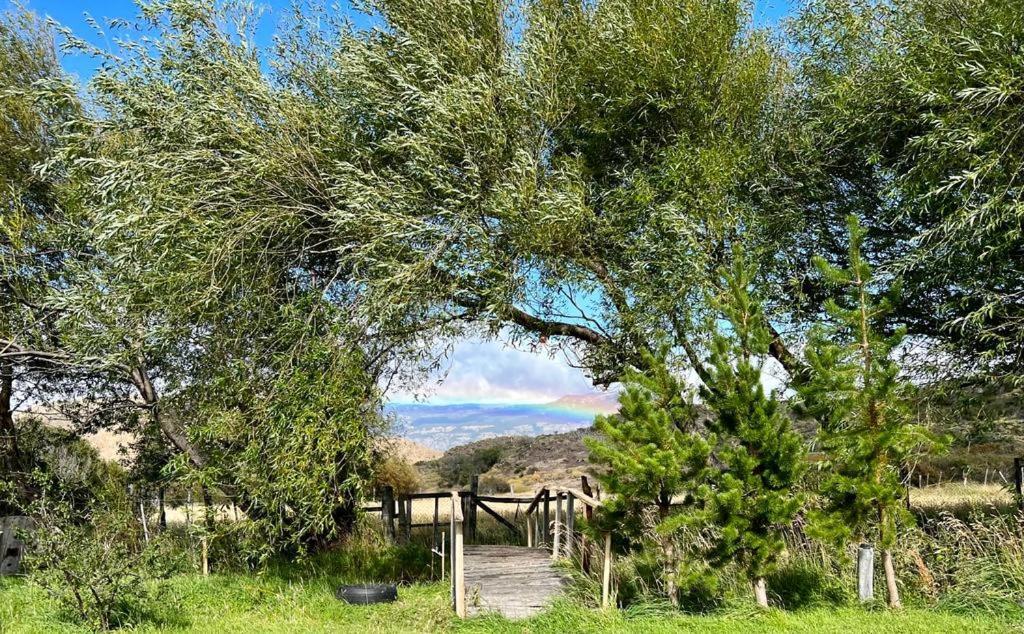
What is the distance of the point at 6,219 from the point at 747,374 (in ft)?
42.7

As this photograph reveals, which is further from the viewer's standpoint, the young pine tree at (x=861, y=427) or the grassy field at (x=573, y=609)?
the young pine tree at (x=861, y=427)

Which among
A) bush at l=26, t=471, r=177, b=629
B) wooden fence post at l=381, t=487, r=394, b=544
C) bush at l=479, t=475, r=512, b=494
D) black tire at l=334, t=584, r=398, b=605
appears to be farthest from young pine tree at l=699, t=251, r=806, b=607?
bush at l=479, t=475, r=512, b=494

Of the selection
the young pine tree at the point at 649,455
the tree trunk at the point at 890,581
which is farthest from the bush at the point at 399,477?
the tree trunk at the point at 890,581

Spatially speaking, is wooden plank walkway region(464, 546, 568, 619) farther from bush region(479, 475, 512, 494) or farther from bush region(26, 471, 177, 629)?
bush region(479, 475, 512, 494)

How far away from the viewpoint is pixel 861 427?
953cm

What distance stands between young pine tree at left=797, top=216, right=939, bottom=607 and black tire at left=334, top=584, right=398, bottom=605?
561cm

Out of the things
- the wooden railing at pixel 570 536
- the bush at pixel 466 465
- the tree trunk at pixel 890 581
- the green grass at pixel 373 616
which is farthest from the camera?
the bush at pixel 466 465

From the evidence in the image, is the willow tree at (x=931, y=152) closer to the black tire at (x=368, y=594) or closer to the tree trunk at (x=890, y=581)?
the tree trunk at (x=890, y=581)

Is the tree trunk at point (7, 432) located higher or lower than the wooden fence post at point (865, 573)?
higher

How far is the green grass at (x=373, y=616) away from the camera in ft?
28.1

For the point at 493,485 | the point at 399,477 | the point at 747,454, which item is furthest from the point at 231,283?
the point at 493,485

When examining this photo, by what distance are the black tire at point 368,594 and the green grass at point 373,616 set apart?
6.4 inches

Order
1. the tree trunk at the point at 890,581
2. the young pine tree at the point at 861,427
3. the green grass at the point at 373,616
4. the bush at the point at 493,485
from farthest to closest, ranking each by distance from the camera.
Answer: the bush at the point at 493,485, the young pine tree at the point at 861,427, the tree trunk at the point at 890,581, the green grass at the point at 373,616

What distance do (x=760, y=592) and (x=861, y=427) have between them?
2149mm
